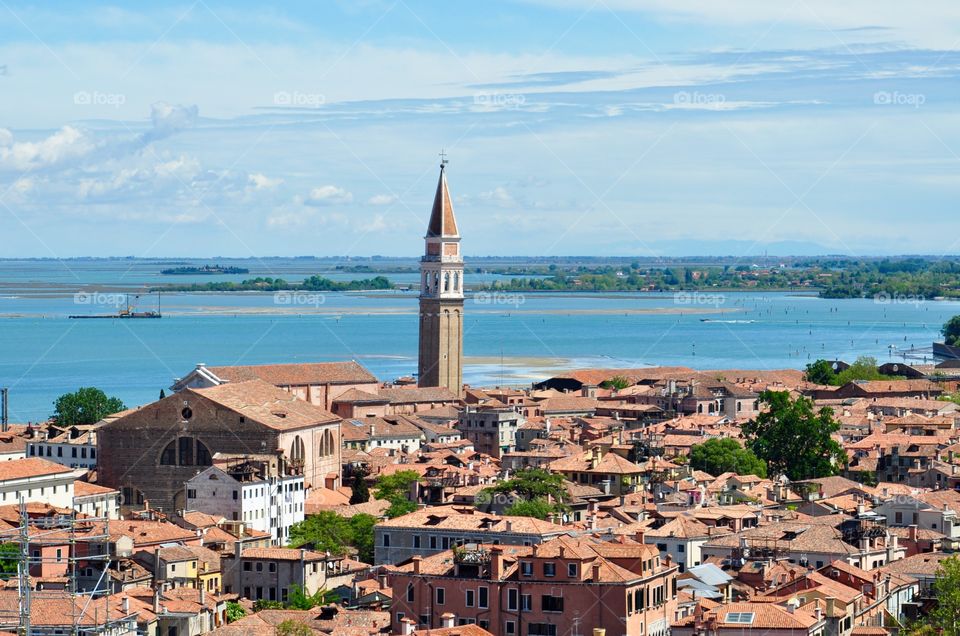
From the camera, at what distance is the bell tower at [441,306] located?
76312mm

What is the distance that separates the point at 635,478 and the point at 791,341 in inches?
3674

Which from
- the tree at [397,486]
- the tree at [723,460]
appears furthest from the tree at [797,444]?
the tree at [397,486]

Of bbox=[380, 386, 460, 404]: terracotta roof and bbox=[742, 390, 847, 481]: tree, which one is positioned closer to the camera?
bbox=[742, 390, 847, 481]: tree

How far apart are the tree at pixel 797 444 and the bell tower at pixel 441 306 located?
89.0ft

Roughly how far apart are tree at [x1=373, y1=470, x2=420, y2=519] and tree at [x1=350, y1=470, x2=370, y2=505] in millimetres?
271

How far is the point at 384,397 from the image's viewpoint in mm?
64875

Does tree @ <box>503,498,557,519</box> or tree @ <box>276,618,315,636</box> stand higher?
tree @ <box>276,618,315,636</box>

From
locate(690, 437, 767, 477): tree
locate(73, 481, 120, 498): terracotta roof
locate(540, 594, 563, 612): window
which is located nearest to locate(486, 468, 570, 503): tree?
locate(690, 437, 767, 477): tree

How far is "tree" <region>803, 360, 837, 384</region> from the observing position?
77.2 metres

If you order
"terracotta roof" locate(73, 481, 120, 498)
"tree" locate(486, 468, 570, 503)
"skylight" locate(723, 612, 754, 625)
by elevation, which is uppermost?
"skylight" locate(723, 612, 754, 625)

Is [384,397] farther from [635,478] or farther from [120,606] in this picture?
[120,606]

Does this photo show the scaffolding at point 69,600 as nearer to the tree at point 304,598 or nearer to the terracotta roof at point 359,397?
the tree at point 304,598

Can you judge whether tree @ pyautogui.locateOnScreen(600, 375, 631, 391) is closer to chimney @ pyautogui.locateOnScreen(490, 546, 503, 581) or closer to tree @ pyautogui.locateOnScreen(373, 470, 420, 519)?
tree @ pyautogui.locateOnScreen(373, 470, 420, 519)

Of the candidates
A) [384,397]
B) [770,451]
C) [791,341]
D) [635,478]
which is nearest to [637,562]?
[635,478]
